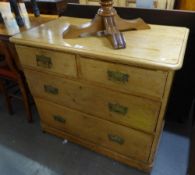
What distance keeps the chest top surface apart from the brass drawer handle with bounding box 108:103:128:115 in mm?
284

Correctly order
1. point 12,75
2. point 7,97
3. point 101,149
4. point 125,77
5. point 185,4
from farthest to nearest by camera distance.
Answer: point 185,4, point 7,97, point 12,75, point 101,149, point 125,77

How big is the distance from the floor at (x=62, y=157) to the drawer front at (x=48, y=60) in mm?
680


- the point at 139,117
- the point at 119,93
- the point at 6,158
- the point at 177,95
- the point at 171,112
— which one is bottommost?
the point at 6,158

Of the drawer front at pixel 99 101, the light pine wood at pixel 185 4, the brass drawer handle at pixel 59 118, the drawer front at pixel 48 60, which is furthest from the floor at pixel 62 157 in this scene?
the light pine wood at pixel 185 4

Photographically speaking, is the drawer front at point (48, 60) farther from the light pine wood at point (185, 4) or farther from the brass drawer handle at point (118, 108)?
the light pine wood at point (185, 4)

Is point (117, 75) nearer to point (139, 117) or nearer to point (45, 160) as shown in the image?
point (139, 117)

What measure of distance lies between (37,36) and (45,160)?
0.90 metres

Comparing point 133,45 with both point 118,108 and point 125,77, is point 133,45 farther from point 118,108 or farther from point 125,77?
point 118,108

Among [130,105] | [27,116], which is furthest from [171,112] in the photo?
[27,116]

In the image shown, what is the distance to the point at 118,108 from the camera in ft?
3.50

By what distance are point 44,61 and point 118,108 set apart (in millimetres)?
511

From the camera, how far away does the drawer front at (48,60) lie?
1031 mm

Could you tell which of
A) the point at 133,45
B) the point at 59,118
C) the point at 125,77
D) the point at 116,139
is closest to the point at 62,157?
the point at 59,118

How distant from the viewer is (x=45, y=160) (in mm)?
1419
